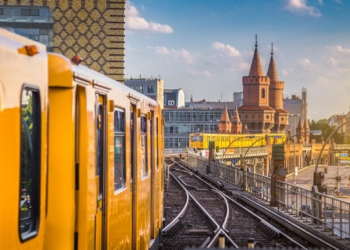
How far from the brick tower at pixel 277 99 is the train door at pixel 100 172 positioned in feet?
483

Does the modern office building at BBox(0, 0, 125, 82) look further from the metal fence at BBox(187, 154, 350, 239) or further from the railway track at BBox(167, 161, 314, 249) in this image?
the metal fence at BBox(187, 154, 350, 239)

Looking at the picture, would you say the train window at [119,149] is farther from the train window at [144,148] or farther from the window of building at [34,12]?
the window of building at [34,12]

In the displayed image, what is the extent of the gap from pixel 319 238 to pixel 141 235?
243 inches

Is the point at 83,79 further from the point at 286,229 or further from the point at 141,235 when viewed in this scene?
the point at 286,229

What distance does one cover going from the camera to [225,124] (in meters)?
125

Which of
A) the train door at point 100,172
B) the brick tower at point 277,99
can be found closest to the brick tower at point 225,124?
the brick tower at point 277,99

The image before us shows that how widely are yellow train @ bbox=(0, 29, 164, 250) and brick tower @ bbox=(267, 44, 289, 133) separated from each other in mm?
147054

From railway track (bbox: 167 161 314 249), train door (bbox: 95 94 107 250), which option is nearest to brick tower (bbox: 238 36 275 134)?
railway track (bbox: 167 161 314 249)

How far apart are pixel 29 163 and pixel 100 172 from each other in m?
1.95

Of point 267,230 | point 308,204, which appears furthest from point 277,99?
point 267,230

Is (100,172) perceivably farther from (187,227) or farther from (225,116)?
(225,116)

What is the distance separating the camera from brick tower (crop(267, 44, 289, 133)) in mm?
153625

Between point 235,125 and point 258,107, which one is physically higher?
point 258,107

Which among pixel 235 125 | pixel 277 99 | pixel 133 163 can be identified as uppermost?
pixel 277 99
